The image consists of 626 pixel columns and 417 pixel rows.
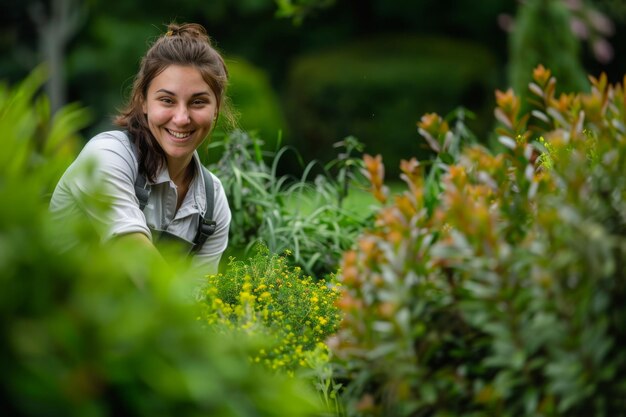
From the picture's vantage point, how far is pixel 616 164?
2021 mm

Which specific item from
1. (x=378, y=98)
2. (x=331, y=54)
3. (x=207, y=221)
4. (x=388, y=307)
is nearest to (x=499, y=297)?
(x=388, y=307)

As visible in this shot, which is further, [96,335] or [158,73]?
[158,73]

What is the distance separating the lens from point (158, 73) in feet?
11.9

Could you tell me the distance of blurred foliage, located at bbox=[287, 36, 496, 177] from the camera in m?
12.2

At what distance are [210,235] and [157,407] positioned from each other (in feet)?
7.81

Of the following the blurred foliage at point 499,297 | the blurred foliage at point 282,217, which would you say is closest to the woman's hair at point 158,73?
the blurred foliage at point 282,217

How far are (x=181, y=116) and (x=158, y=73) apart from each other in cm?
25

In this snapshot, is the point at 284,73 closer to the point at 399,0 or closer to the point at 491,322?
the point at 399,0

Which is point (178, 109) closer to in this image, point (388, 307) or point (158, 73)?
point (158, 73)

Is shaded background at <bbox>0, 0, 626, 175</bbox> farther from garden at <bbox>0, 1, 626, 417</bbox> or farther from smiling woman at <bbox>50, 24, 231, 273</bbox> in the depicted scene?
garden at <bbox>0, 1, 626, 417</bbox>

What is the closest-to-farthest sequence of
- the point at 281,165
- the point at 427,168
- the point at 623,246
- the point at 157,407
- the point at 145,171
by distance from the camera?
the point at 157,407
the point at 623,246
the point at 145,171
the point at 427,168
the point at 281,165

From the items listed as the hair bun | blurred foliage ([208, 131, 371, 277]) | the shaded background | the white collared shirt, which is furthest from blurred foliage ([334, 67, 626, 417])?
the shaded background

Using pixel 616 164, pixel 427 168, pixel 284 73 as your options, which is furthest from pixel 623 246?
pixel 284 73

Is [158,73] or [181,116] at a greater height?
[158,73]
